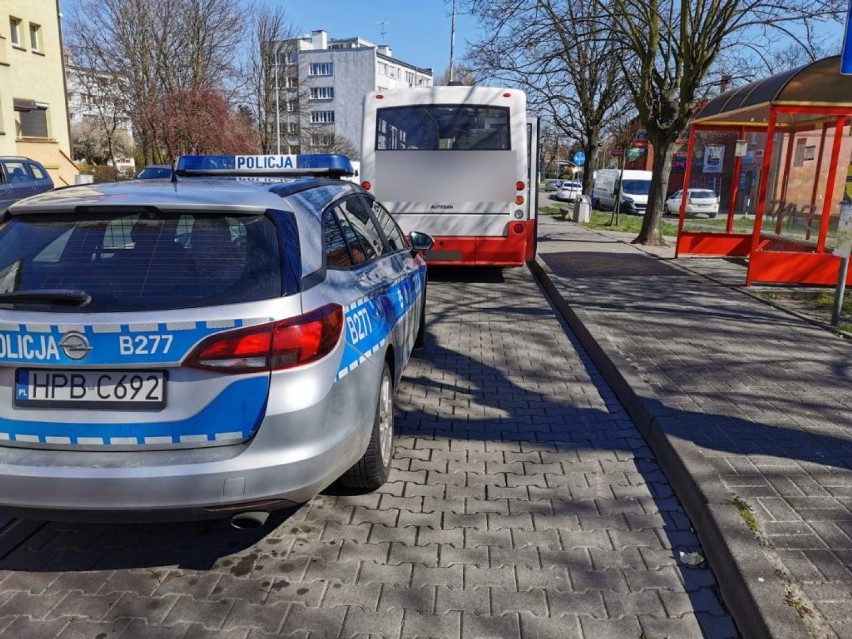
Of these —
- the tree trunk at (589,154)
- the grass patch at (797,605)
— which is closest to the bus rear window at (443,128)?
the grass patch at (797,605)

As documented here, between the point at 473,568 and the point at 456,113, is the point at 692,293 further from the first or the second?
the point at 473,568

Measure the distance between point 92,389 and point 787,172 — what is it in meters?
12.0

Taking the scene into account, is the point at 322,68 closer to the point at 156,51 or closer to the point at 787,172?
the point at 156,51

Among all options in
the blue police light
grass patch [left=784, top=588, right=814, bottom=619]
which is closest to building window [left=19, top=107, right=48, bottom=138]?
the blue police light

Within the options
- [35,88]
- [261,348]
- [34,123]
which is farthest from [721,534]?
[34,123]

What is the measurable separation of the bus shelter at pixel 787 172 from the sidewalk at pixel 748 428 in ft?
4.54

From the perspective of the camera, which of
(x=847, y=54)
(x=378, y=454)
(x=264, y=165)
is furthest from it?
(x=264, y=165)

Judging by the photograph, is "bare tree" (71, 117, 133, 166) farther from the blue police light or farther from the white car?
the blue police light

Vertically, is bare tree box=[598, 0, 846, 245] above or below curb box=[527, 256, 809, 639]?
above

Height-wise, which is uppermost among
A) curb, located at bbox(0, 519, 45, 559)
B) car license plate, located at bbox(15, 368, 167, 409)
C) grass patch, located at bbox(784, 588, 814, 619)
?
car license plate, located at bbox(15, 368, 167, 409)

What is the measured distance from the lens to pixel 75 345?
103 inches

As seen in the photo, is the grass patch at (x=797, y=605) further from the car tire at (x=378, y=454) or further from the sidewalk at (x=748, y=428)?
the car tire at (x=378, y=454)

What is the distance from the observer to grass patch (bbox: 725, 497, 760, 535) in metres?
3.12

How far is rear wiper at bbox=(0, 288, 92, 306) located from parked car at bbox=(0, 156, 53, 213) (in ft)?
45.0
